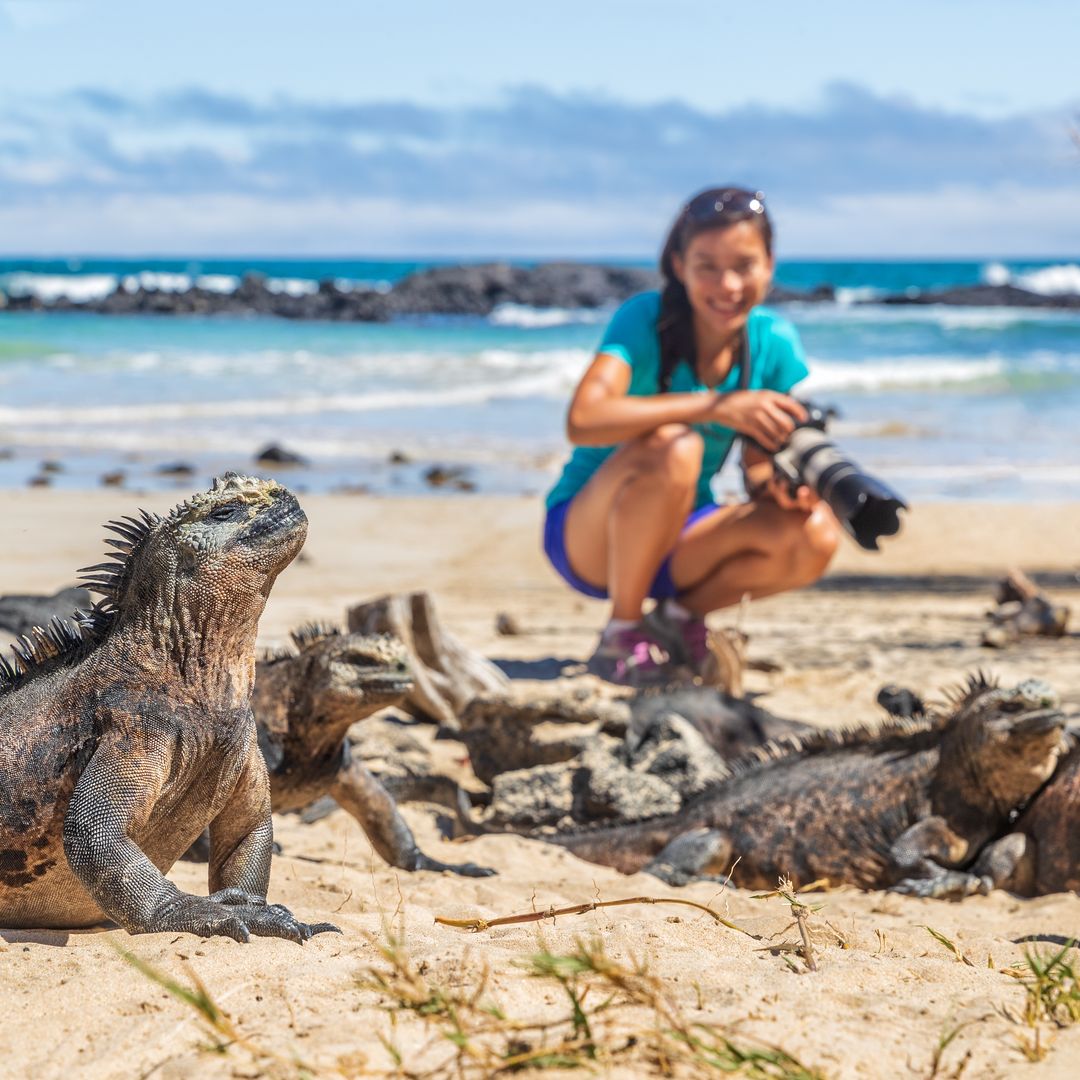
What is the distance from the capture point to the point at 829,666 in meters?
7.30

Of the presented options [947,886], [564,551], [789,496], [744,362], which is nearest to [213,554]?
[947,886]

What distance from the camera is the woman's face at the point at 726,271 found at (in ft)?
20.3

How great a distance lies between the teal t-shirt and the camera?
256 inches

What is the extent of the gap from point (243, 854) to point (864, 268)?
327ft

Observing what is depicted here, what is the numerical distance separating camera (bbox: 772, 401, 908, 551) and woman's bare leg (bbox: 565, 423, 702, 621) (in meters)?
0.45

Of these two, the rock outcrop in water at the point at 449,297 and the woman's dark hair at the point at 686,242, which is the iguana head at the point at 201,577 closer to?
the woman's dark hair at the point at 686,242

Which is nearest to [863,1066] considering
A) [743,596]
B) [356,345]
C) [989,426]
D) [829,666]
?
[743,596]

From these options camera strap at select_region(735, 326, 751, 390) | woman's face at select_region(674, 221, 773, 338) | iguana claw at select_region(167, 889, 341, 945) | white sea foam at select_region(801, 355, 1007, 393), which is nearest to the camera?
iguana claw at select_region(167, 889, 341, 945)

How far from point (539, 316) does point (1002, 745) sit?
162 ft

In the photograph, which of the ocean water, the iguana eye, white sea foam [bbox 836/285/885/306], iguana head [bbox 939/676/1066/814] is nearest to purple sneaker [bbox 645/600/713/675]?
iguana head [bbox 939/676/1066/814]

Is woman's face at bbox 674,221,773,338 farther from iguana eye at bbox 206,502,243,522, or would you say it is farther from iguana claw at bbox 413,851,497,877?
iguana eye at bbox 206,502,243,522

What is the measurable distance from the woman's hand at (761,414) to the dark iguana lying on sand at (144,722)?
11.0ft

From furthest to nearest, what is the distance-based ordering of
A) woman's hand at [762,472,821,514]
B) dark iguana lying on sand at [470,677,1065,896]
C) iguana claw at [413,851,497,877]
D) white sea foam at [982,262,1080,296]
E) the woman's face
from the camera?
white sea foam at [982,262,1080,296], woman's hand at [762,472,821,514], the woman's face, dark iguana lying on sand at [470,677,1065,896], iguana claw at [413,851,497,877]

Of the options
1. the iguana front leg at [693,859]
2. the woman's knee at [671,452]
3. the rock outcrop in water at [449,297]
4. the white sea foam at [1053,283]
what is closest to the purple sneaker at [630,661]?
the woman's knee at [671,452]
